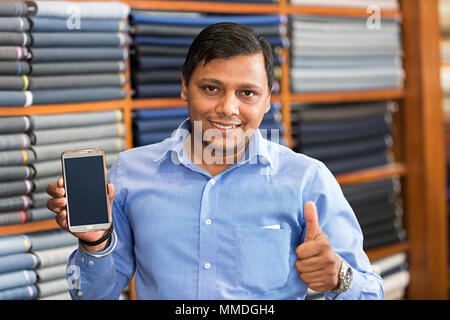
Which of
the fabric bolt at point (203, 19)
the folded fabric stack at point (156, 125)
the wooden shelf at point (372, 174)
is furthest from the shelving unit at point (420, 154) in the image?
the folded fabric stack at point (156, 125)

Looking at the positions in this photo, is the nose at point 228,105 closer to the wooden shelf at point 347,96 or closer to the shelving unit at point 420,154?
the wooden shelf at point 347,96

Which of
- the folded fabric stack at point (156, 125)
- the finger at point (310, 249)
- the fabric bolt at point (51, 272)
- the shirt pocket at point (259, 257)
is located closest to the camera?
the finger at point (310, 249)

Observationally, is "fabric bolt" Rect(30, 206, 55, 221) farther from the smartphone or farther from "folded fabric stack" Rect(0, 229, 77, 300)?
the smartphone

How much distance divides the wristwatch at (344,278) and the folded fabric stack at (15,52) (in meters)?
0.73

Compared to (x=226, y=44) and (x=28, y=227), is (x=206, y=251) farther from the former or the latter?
(x=28, y=227)

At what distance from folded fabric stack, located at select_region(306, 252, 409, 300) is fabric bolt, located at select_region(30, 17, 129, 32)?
3.34ft

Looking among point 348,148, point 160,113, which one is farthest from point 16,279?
point 348,148

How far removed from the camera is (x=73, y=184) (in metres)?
0.74

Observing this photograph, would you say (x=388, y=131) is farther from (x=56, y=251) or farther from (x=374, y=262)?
(x=56, y=251)

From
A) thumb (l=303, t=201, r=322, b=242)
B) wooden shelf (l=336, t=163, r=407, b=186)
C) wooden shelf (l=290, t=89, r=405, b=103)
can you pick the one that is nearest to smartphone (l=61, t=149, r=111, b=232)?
thumb (l=303, t=201, r=322, b=242)

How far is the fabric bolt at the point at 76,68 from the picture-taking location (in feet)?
3.94

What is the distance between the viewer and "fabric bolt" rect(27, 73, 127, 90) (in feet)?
3.92

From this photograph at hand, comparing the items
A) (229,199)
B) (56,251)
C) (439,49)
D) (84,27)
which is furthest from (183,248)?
(439,49)
